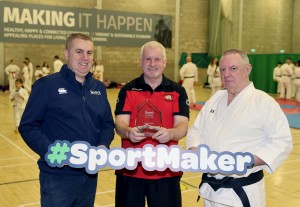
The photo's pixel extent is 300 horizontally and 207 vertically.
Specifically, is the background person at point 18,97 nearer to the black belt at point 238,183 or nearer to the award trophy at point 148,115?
the award trophy at point 148,115

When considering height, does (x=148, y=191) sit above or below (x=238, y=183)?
below

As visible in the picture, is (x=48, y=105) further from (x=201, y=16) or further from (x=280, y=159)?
(x=201, y=16)

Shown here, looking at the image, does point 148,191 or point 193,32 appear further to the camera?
point 193,32

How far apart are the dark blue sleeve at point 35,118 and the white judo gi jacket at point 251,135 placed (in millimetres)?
1086

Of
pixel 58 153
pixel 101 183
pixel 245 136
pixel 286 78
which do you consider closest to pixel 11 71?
pixel 286 78

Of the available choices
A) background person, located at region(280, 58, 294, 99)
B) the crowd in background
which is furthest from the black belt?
background person, located at region(280, 58, 294, 99)

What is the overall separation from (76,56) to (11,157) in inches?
213

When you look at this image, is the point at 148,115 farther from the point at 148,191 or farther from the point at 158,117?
the point at 148,191

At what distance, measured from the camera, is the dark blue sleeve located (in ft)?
8.21

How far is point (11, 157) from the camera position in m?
7.38

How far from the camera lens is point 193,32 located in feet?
82.6

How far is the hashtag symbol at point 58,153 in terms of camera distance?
7.89ft

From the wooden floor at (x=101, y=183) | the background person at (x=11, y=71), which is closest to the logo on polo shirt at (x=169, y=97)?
the wooden floor at (x=101, y=183)

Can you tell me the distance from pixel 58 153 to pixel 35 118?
325 mm
